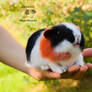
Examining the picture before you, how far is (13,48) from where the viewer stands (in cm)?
169

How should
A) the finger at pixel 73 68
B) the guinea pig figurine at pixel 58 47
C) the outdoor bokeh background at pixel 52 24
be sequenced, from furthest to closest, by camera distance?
the outdoor bokeh background at pixel 52 24 < the finger at pixel 73 68 < the guinea pig figurine at pixel 58 47

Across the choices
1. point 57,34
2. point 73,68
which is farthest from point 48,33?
point 73,68

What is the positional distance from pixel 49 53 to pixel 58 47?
0.23 ft

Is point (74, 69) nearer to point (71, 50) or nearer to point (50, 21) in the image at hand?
point (71, 50)

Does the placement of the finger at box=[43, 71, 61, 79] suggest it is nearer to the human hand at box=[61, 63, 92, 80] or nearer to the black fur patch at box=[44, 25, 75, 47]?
the human hand at box=[61, 63, 92, 80]

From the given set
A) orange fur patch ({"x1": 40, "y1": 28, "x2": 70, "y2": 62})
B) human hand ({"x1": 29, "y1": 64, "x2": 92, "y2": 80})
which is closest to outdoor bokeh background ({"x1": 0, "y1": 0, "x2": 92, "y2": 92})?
human hand ({"x1": 29, "y1": 64, "x2": 92, "y2": 80})

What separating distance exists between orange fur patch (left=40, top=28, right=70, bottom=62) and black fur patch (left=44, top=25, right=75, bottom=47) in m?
0.03

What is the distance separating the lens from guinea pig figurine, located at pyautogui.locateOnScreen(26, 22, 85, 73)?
1251 millimetres

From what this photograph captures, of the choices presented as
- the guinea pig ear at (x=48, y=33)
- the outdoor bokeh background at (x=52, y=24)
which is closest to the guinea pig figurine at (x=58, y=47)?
the guinea pig ear at (x=48, y=33)

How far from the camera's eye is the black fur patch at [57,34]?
126 centimetres

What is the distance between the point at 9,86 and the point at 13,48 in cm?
138

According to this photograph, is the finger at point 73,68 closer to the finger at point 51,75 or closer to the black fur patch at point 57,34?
the finger at point 51,75

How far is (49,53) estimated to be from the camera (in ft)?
4.31

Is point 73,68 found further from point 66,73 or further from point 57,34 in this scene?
point 57,34
